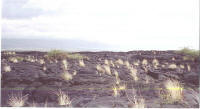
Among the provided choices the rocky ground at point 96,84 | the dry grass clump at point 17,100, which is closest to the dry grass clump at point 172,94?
the rocky ground at point 96,84

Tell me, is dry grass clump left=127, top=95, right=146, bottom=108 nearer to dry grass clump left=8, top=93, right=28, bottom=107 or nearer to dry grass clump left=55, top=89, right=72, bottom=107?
dry grass clump left=55, top=89, right=72, bottom=107

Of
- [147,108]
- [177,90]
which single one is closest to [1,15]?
[147,108]

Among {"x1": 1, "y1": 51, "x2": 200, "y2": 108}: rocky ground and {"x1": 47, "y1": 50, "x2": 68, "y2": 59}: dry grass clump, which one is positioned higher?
{"x1": 47, "y1": 50, "x2": 68, "y2": 59}: dry grass clump

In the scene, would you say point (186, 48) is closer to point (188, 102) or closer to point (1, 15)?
point (188, 102)

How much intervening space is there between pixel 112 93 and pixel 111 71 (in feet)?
4.44

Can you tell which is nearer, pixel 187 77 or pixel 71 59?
pixel 187 77

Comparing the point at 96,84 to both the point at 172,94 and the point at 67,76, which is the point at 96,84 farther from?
the point at 172,94

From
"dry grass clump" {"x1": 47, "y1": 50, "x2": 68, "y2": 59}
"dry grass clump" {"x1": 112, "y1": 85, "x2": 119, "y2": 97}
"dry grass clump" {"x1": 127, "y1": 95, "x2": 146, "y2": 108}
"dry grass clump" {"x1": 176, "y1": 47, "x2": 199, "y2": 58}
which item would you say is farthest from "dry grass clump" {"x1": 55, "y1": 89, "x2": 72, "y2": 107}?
"dry grass clump" {"x1": 176, "y1": 47, "x2": 199, "y2": 58}

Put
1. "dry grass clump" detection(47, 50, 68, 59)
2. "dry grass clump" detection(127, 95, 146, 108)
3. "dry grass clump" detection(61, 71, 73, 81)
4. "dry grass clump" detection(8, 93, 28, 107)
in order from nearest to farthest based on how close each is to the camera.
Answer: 1. "dry grass clump" detection(127, 95, 146, 108)
2. "dry grass clump" detection(8, 93, 28, 107)
3. "dry grass clump" detection(61, 71, 73, 81)
4. "dry grass clump" detection(47, 50, 68, 59)

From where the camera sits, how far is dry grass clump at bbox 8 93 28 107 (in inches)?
155

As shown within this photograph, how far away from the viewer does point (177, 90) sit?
13.9 ft

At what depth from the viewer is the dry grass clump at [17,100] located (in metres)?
3.93

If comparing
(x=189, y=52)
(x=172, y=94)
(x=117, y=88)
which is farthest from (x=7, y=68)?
(x=189, y=52)

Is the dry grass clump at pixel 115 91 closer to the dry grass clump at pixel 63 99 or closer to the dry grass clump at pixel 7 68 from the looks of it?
the dry grass clump at pixel 63 99
